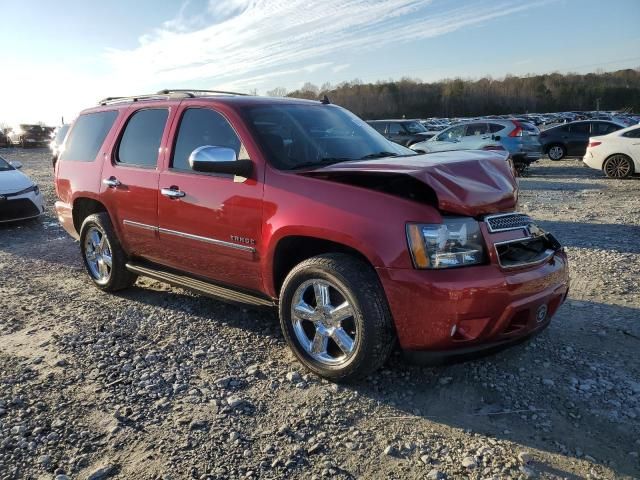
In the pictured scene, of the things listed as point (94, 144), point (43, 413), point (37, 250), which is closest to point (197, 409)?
point (43, 413)

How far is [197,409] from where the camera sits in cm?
310

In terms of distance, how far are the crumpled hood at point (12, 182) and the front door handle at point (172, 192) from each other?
20.4ft

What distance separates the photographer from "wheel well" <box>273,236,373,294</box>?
11.3 feet

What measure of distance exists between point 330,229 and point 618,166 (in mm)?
13233

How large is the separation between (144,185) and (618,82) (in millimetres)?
112269

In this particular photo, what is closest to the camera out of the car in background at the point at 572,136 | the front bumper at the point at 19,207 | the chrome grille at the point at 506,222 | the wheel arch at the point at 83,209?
the chrome grille at the point at 506,222

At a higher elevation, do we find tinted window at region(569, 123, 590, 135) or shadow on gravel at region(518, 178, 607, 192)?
tinted window at region(569, 123, 590, 135)

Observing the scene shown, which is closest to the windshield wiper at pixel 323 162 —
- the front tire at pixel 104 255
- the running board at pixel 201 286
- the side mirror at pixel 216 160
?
the side mirror at pixel 216 160

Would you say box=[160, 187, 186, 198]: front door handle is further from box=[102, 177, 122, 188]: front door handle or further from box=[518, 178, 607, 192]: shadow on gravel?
box=[518, 178, 607, 192]: shadow on gravel

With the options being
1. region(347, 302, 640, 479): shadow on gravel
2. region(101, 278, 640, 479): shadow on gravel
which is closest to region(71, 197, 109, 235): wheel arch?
region(101, 278, 640, 479): shadow on gravel

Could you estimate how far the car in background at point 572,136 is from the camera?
725 inches

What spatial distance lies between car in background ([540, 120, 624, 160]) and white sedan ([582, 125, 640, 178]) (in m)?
4.76

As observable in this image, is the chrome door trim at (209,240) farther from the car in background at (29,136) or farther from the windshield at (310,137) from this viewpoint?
the car in background at (29,136)

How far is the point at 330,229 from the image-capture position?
3148mm
